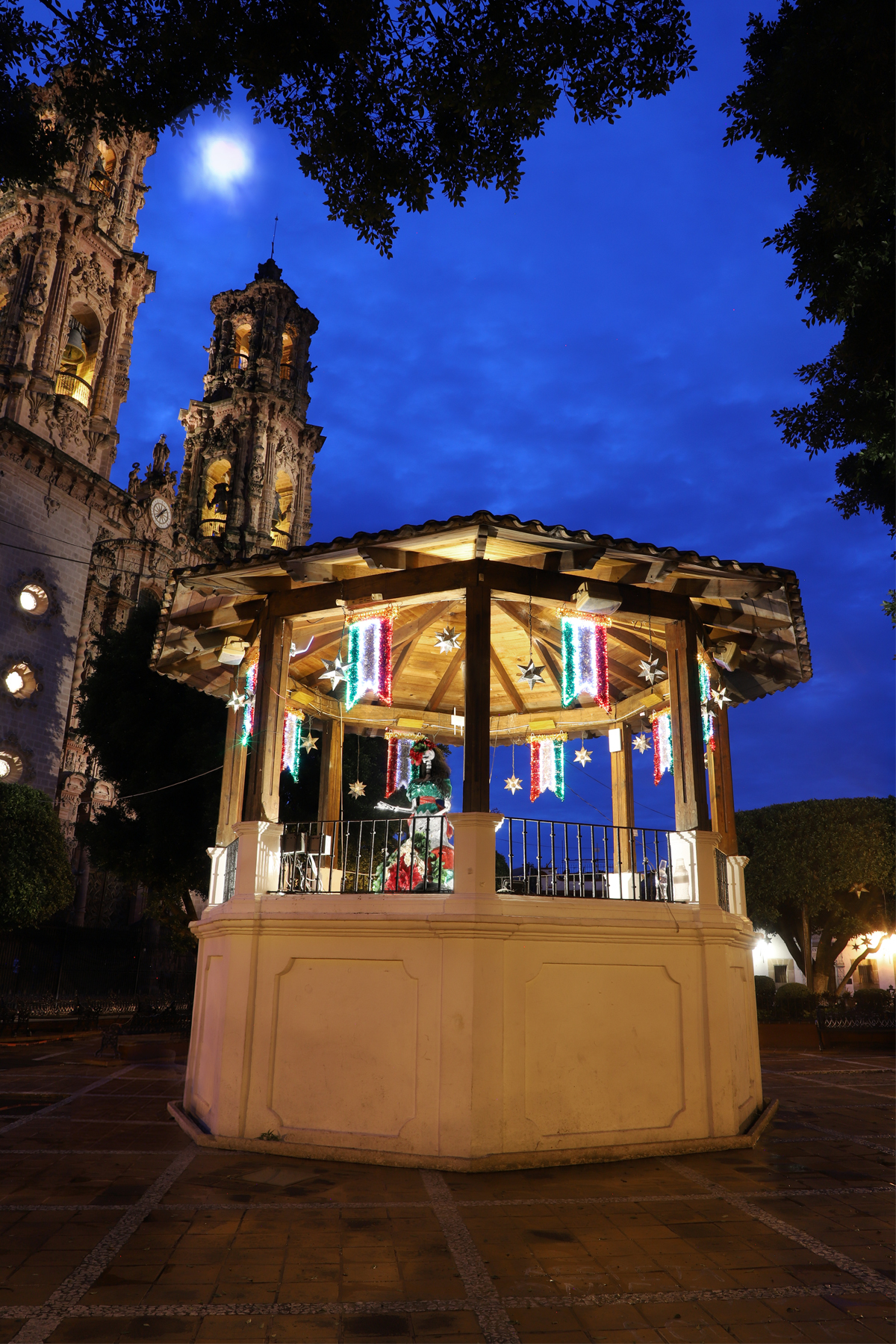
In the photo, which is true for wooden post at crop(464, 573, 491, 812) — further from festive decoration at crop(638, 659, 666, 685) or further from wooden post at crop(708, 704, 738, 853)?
wooden post at crop(708, 704, 738, 853)

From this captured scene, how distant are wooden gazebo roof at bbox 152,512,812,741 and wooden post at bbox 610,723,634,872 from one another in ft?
1.71

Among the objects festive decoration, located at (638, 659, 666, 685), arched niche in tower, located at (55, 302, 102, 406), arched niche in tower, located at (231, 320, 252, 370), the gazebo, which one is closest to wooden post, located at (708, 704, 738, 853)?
the gazebo

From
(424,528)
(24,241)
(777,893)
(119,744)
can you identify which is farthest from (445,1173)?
(24,241)

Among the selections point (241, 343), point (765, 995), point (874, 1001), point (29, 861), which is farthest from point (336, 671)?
point (241, 343)

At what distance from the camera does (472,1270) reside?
521 centimetres

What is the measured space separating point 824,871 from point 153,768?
22.4m

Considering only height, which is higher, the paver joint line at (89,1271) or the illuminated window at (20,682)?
the illuminated window at (20,682)

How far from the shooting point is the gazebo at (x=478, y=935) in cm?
798

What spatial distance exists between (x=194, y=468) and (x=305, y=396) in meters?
7.95

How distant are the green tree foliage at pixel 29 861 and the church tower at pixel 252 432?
2153cm

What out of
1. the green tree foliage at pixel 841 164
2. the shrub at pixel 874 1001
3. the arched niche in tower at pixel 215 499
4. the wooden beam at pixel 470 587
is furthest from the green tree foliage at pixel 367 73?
Answer: the arched niche in tower at pixel 215 499

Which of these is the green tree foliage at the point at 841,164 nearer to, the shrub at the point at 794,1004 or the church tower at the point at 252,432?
the shrub at the point at 794,1004

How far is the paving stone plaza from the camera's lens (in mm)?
4508

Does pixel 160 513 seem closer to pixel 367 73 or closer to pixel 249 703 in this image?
pixel 249 703
